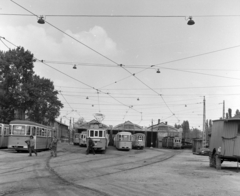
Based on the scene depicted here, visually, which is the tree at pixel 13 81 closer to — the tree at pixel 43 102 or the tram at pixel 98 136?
the tree at pixel 43 102

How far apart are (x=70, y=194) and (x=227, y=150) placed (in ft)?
39.8

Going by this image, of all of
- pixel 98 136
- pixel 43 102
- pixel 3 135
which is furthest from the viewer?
pixel 43 102

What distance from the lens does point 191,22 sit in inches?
640

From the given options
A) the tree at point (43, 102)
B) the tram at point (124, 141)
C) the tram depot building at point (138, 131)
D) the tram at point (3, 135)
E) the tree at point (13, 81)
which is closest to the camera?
the tram at point (3, 135)

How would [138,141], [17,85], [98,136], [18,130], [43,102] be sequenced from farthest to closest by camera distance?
[138,141] < [43,102] < [17,85] < [98,136] < [18,130]

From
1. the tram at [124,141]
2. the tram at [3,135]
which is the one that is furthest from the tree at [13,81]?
the tram at [124,141]

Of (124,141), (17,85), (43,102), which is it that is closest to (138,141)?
(124,141)

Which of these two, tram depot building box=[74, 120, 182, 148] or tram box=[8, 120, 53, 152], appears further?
tram depot building box=[74, 120, 182, 148]

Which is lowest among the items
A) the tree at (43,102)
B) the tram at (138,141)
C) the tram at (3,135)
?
the tram at (138,141)

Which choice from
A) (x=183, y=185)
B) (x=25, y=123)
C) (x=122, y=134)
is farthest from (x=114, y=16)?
(x=122, y=134)

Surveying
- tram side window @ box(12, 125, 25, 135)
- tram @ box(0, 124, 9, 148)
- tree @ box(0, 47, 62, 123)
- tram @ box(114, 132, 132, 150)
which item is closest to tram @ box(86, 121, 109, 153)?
tram side window @ box(12, 125, 25, 135)

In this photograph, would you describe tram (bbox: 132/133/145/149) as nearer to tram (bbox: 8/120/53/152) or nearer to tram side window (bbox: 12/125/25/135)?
tram (bbox: 8/120/53/152)

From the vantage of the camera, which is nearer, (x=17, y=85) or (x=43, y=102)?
(x=17, y=85)

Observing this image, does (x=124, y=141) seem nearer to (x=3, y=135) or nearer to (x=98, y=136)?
(x=98, y=136)
